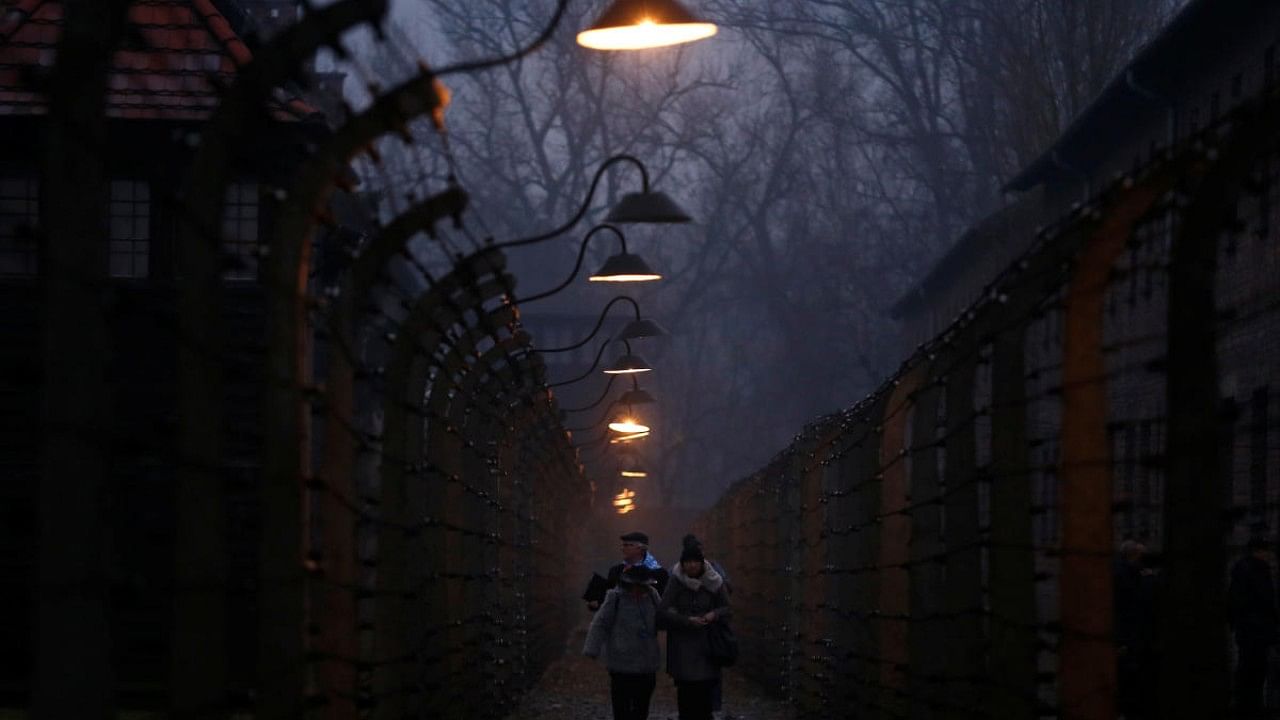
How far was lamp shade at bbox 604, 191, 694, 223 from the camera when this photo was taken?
13609mm

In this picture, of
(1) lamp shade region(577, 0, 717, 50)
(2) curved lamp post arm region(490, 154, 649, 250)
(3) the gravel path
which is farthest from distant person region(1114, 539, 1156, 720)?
(1) lamp shade region(577, 0, 717, 50)

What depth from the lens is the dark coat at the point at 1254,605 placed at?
17016mm

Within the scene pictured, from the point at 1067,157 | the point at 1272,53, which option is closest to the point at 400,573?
the point at 1272,53

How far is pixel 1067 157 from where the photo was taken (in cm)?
3706

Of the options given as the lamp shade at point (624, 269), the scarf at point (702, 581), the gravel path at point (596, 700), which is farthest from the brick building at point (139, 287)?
the scarf at point (702, 581)

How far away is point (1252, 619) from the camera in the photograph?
17.0 m

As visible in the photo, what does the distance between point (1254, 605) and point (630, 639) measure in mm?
4324

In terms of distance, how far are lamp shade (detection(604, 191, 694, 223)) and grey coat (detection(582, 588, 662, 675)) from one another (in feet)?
9.34

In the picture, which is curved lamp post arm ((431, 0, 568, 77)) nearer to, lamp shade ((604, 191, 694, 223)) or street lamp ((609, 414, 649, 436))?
lamp shade ((604, 191, 694, 223))

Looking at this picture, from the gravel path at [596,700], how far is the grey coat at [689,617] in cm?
311

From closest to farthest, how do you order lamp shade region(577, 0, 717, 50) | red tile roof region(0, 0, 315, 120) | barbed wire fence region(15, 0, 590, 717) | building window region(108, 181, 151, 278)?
barbed wire fence region(15, 0, 590, 717) < lamp shade region(577, 0, 717, 50) < red tile roof region(0, 0, 315, 120) < building window region(108, 181, 151, 278)

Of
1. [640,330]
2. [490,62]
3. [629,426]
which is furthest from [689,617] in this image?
[629,426]

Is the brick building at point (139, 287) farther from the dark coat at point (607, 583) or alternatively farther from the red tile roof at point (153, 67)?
the dark coat at point (607, 583)

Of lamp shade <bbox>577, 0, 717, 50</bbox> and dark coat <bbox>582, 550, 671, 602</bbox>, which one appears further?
dark coat <bbox>582, 550, 671, 602</bbox>
